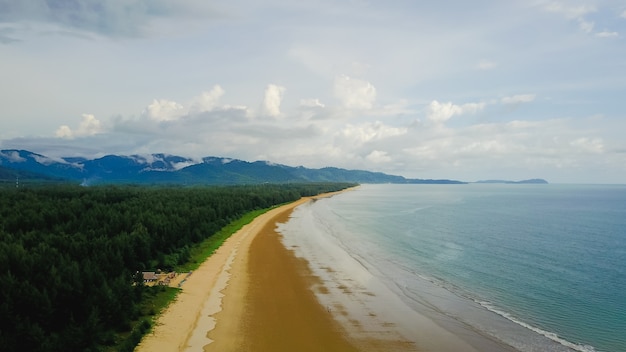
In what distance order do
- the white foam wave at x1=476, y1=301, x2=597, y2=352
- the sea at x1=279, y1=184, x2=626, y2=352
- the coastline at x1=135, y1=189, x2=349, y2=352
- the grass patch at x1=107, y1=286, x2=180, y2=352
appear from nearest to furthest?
the grass patch at x1=107, y1=286, x2=180, y2=352, the coastline at x1=135, y1=189, x2=349, y2=352, the white foam wave at x1=476, y1=301, x2=597, y2=352, the sea at x1=279, y1=184, x2=626, y2=352

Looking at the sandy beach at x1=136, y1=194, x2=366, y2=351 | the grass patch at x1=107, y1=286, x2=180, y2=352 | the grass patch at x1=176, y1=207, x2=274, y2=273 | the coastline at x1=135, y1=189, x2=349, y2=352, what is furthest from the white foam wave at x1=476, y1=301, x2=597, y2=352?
the grass patch at x1=176, y1=207, x2=274, y2=273

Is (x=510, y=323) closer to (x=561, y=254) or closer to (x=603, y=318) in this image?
(x=603, y=318)

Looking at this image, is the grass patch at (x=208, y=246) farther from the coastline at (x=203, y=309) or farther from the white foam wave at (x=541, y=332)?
the white foam wave at (x=541, y=332)

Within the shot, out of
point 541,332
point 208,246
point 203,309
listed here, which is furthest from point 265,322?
point 208,246

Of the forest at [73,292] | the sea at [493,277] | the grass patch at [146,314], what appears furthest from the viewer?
the sea at [493,277]

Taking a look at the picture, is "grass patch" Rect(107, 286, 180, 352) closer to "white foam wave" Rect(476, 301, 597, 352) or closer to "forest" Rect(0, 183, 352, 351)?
"forest" Rect(0, 183, 352, 351)

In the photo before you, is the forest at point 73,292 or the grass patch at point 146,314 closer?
the forest at point 73,292

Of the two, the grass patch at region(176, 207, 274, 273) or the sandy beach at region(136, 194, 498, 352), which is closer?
the sandy beach at region(136, 194, 498, 352)

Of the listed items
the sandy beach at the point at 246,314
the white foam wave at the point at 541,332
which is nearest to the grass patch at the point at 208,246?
the sandy beach at the point at 246,314

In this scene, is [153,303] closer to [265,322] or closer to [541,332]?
[265,322]
